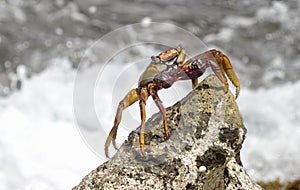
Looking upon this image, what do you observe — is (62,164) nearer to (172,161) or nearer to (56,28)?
(56,28)

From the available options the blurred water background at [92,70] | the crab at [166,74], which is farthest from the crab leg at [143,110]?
the blurred water background at [92,70]

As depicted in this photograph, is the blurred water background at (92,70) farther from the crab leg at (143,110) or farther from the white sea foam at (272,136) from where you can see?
the crab leg at (143,110)

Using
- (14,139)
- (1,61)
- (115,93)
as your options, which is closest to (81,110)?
(115,93)

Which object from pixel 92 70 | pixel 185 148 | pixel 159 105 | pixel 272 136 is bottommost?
pixel 185 148

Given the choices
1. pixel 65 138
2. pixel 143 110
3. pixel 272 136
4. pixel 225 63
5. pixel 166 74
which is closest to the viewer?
pixel 143 110

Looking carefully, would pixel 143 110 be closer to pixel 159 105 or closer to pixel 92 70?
pixel 159 105

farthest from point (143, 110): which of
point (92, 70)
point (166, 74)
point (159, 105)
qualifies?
point (92, 70)
